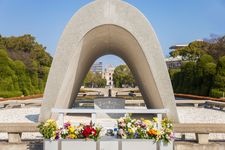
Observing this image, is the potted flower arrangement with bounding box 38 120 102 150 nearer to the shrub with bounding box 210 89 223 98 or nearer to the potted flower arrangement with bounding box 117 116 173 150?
the potted flower arrangement with bounding box 117 116 173 150

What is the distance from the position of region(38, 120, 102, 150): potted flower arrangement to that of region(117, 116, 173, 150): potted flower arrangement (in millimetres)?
511

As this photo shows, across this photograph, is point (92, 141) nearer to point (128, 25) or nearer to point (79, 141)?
point (79, 141)

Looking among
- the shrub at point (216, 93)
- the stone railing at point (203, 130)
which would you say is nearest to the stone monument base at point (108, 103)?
the stone railing at point (203, 130)

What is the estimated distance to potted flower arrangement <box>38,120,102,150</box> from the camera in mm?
6391

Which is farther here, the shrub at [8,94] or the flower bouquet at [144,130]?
the shrub at [8,94]

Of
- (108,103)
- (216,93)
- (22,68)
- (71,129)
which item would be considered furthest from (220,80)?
(71,129)

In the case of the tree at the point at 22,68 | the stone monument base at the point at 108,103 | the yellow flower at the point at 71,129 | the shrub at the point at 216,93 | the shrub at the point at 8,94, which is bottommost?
the yellow flower at the point at 71,129

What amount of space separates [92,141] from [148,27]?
14.6 ft

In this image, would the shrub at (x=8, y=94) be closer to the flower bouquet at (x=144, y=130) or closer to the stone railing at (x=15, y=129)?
the stone railing at (x=15, y=129)

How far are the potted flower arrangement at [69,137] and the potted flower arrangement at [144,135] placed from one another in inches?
20.1

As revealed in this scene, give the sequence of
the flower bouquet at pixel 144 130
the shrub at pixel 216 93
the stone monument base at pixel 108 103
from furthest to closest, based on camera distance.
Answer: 1. the shrub at pixel 216 93
2. the stone monument base at pixel 108 103
3. the flower bouquet at pixel 144 130

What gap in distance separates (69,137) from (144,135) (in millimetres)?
1420

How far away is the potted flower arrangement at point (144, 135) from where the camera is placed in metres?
6.38

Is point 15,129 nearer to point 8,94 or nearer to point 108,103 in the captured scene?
point 108,103
